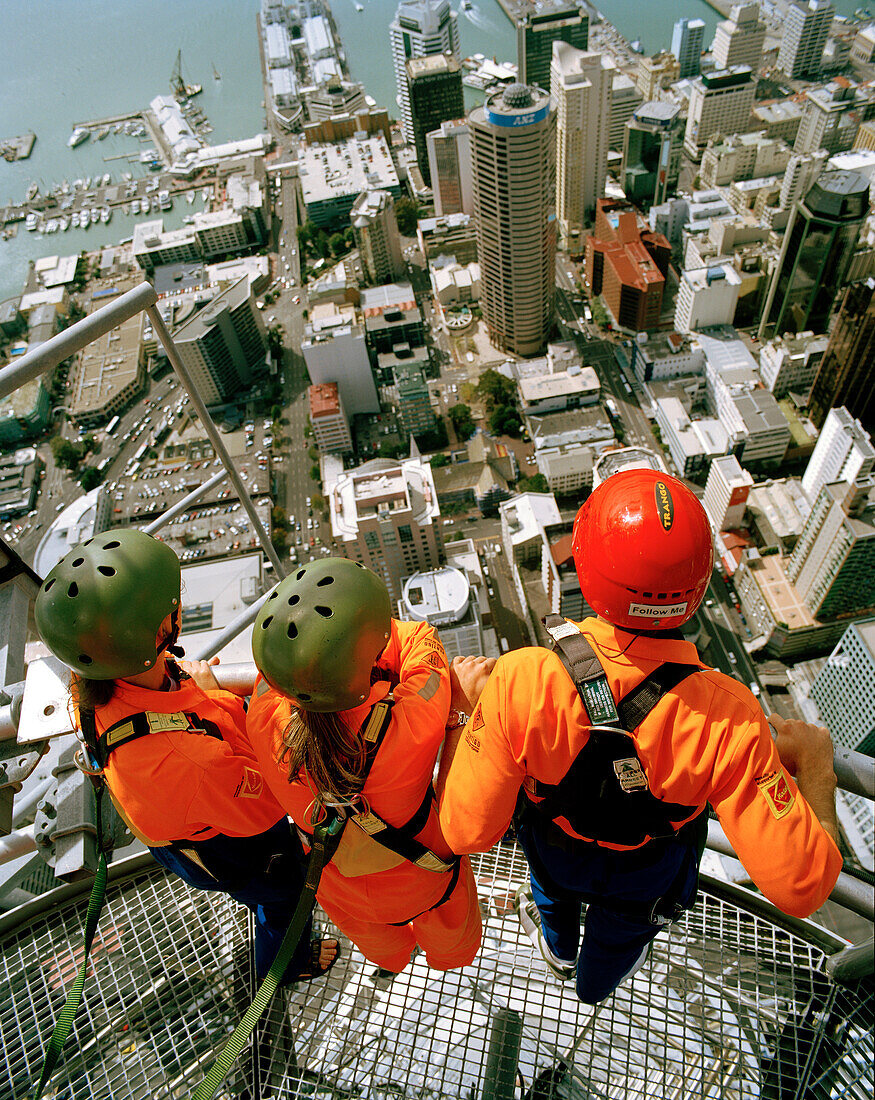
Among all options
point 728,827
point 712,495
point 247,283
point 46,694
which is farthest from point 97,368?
point 728,827

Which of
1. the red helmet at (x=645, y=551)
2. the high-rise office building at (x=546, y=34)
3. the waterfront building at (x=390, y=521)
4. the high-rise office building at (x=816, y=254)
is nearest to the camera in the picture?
the red helmet at (x=645, y=551)

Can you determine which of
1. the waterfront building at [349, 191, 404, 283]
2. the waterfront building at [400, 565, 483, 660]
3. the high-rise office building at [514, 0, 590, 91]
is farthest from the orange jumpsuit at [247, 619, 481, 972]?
the high-rise office building at [514, 0, 590, 91]

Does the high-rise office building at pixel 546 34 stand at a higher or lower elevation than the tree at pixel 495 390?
higher

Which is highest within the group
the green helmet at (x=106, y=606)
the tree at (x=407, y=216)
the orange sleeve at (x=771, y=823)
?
the green helmet at (x=106, y=606)

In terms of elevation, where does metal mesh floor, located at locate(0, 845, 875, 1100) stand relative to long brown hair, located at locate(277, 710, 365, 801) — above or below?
below

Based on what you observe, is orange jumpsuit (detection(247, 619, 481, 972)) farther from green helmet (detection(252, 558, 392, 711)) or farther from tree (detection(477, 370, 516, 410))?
tree (detection(477, 370, 516, 410))

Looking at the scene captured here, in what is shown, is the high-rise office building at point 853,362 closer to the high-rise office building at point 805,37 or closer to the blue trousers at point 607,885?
the blue trousers at point 607,885

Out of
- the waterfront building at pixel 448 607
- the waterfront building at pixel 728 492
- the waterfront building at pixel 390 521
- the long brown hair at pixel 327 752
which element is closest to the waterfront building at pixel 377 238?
the waterfront building at pixel 390 521
